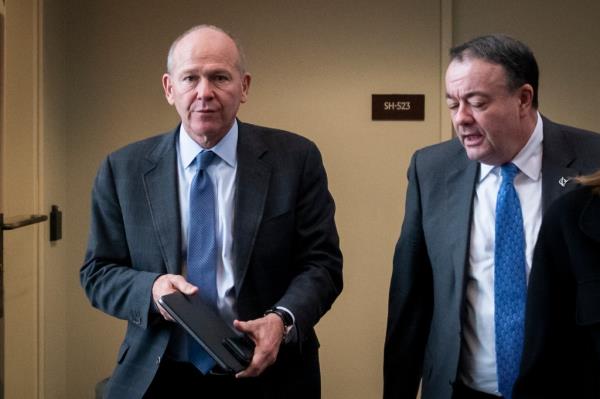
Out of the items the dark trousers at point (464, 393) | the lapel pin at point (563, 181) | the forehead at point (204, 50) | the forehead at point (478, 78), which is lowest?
the dark trousers at point (464, 393)

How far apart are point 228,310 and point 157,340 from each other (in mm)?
181

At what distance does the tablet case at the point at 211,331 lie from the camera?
4.86 feet

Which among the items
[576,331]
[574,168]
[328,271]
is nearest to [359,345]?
[328,271]

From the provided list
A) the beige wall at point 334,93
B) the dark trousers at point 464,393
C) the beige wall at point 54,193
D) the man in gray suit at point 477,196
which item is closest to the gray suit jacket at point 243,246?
the man in gray suit at point 477,196

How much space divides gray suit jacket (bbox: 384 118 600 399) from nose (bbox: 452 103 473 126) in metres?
0.17

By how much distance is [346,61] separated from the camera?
3463 mm

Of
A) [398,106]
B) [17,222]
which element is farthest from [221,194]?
[398,106]

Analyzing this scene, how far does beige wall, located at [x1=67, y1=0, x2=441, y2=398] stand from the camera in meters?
3.41

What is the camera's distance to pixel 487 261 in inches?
66.0

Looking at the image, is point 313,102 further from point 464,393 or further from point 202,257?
point 464,393

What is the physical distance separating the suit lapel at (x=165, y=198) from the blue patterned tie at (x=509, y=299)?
742 millimetres

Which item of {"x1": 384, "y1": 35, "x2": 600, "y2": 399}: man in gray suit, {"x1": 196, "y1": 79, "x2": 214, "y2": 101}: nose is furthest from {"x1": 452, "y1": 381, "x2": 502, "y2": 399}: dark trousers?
{"x1": 196, "y1": 79, "x2": 214, "y2": 101}: nose

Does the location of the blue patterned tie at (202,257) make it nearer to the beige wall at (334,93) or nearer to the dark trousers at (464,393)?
the dark trousers at (464,393)

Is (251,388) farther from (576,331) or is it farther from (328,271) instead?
(576,331)
